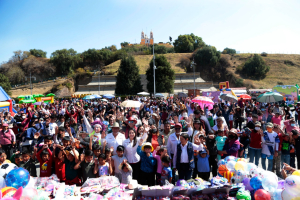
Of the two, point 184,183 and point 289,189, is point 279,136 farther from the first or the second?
point 184,183

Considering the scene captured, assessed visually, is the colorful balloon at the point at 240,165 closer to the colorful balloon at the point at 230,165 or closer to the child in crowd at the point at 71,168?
the colorful balloon at the point at 230,165

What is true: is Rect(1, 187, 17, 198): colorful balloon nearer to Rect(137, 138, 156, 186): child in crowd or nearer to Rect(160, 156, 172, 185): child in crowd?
Rect(137, 138, 156, 186): child in crowd

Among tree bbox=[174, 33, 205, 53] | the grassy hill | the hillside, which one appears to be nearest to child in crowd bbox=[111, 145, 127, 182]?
the grassy hill

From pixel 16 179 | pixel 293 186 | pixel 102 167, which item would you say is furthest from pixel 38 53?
pixel 293 186

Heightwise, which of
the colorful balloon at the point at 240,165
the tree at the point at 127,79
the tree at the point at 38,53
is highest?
the tree at the point at 38,53

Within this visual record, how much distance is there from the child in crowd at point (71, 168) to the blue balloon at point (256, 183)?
3.05 m

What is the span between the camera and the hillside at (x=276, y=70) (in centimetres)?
5612

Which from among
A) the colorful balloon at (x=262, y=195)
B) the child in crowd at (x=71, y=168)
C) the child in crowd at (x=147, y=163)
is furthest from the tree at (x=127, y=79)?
the colorful balloon at (x=262, y=195)

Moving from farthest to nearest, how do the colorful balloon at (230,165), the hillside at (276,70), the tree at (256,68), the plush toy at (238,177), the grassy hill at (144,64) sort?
the grassy hill at (144,64) < the tree at (256,68) < the hillside at (276,70) < the colorful balloon at (230,165) < the plush toy at (238,177)

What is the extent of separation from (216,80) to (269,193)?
65.4m

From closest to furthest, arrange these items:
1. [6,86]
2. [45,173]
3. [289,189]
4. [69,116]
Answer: [289,189]
[45,173]
[69,116]
[6,86]

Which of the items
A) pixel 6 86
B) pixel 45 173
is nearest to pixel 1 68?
pixel 6 86

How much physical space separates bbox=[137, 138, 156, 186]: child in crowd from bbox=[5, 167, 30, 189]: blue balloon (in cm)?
206

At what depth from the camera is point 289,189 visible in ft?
7.99
